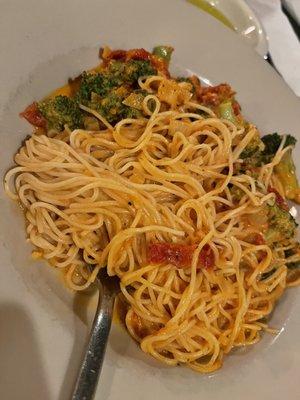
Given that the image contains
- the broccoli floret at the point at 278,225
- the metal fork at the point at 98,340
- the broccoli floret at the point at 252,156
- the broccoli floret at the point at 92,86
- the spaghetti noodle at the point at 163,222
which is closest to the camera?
the metal fork at the point at 98,340

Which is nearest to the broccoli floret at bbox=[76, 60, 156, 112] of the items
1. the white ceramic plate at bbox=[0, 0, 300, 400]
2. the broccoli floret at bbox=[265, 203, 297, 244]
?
the white ceramic plate at bbox=[0, 0, 300, 400]

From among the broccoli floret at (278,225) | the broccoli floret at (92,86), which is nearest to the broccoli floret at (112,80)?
the broccoli floret at (92,86)

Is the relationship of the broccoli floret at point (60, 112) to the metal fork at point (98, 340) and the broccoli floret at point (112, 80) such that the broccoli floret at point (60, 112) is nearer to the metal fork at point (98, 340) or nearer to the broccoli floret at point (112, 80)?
the broccoli floret at point (112, 80)

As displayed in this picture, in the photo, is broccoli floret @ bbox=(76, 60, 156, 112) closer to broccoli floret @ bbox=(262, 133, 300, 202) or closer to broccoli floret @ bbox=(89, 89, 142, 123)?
broccoli floret @ bbox=(89, 89, 142, 123)

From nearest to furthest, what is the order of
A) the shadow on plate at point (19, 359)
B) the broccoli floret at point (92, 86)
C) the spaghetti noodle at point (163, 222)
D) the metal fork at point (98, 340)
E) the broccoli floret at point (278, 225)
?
the shadow on plate at point (19, 359), the metal fork at point (98, 340), the spaghetti noodle at point (163, 222), the broccoli floret at point (92, 86), the broccoli floret at point (278, 225)

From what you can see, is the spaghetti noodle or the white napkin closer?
the spaghetti noodle
